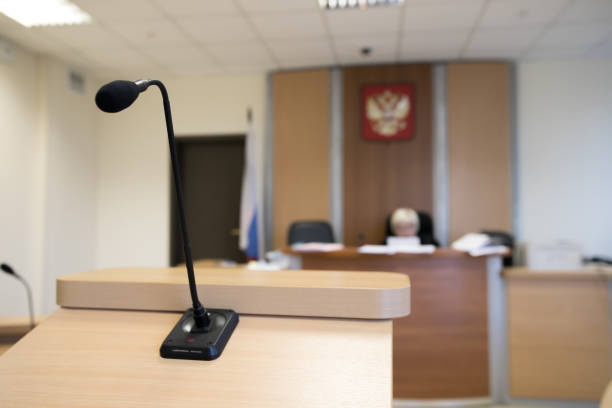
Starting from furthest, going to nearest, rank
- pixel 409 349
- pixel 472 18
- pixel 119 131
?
pixel 119 131 < pixel 472 18 < pixel 409 349

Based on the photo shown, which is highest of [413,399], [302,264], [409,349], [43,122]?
[43,122]

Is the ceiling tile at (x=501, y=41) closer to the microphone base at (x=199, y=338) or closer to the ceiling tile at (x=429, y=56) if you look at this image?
the ceiling tile at (x=429, y=56)

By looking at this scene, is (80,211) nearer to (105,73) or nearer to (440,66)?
(105,73)

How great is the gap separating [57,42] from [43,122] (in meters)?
0.84

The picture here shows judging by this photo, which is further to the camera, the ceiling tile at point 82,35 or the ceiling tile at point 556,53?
the ceiling tile at point 556,53

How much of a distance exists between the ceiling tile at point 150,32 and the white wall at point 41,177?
1148mm

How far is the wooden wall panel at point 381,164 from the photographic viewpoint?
4.50 m

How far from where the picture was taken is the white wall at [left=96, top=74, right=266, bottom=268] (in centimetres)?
496

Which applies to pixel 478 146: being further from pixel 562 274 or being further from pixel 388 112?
pixel 562 274

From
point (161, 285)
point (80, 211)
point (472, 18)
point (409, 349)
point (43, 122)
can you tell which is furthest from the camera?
point (80, 211)

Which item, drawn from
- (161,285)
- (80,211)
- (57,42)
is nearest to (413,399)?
(161,285)

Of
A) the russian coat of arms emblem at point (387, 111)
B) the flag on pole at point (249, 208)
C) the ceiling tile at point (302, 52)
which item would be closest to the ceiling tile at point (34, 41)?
the flag on pole at point (249, 208)

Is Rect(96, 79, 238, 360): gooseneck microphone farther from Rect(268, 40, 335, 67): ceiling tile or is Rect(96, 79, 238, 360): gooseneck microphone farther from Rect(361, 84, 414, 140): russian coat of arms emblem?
Rect(361, 84, 414, 140): russian coat of arms emblem

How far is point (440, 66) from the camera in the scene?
4.51 metres
